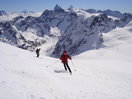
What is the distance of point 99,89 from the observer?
12852mm

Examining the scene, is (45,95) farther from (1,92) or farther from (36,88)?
(1,92)

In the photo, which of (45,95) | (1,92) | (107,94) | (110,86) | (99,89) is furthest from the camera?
(110,86)

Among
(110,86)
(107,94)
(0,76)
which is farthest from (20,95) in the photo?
(110,86)

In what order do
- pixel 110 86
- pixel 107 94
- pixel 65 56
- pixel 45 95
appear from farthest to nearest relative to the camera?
pixel 65 56
pixel 110 86
pixel 107 94
pixel 45 95

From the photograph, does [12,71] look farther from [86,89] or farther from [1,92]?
[86,89]

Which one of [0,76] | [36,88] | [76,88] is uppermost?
[0,76]

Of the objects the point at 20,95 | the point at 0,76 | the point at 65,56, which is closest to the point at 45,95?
the point at 20,95

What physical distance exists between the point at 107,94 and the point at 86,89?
160 cm

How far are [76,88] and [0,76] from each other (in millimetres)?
5507

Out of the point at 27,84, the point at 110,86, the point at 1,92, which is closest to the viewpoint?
the point at 1,92

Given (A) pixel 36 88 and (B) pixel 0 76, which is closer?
(A) pixel 36 88

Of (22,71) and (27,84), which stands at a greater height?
(22,71)

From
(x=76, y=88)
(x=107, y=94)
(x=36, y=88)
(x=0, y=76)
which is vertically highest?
(x=0, y=76)

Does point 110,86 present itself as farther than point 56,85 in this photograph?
Yes
